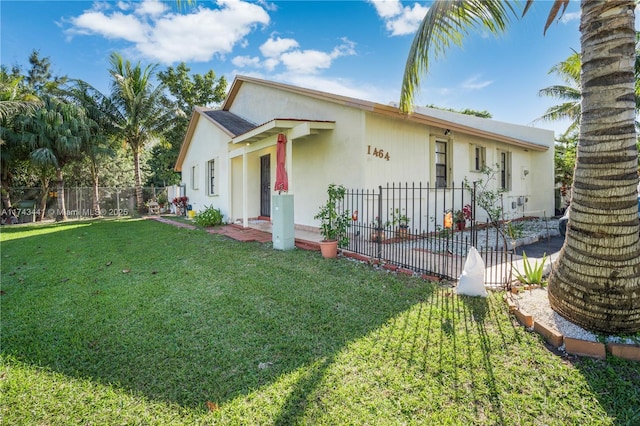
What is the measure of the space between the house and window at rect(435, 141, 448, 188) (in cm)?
3

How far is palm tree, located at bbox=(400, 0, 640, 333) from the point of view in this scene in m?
2.98

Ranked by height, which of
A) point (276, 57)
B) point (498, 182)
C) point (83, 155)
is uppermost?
point (276, 57)

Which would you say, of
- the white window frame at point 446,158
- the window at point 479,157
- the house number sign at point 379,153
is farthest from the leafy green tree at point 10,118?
the window at point 479,157

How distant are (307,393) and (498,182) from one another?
1239 centimetres

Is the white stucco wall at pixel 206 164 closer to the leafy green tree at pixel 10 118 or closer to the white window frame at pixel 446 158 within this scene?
the leafy green tree at pixel 10 118

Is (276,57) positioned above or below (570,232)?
above

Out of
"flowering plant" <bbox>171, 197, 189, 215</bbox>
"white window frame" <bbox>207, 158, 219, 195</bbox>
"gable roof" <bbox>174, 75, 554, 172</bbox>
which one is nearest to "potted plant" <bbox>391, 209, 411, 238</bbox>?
"gable roof" <bbox>174, 75, 554, 172</bbox>

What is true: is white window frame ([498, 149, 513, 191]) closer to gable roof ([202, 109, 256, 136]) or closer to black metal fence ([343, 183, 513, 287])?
black metal fence ([343, 183, 513, 287])

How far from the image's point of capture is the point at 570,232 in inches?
130

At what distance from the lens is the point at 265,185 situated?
12.3 m

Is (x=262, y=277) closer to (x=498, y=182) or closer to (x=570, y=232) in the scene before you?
(x=570, y=232)

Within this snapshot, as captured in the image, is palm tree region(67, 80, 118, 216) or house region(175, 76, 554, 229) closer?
house region(175, 76, 554, 229)

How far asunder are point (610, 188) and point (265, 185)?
34.5 feet

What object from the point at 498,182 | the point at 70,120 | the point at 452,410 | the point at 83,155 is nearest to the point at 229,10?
the point at 452,410
